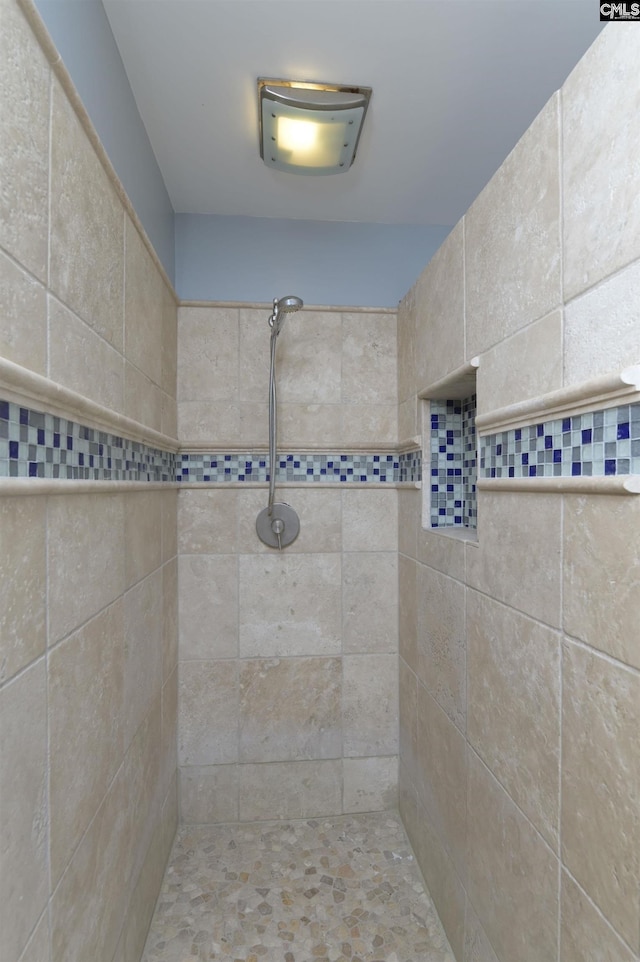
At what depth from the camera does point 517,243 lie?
917 mm

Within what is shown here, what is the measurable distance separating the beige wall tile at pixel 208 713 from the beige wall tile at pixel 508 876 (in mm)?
899

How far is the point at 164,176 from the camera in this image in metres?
1.56

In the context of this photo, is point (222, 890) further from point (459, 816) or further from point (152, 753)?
point (459, 816)

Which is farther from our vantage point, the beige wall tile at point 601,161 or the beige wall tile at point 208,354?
the beige wall tile at point 208,354

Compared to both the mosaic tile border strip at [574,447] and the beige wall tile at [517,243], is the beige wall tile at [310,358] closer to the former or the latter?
the beige wall tile at [517,243]

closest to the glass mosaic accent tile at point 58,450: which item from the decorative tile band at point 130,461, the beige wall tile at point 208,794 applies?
the decorative tile band at point 130,461

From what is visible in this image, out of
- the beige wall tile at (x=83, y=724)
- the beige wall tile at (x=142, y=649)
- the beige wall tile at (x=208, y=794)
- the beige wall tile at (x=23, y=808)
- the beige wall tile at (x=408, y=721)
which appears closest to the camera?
the beige wall tile at (x=23, y=808)

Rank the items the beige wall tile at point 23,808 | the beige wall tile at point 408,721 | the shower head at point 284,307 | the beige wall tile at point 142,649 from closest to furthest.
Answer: the beige wall tile at point 23,808, the beige wall tile at point 142,649, the shower head at point 284,307, the beige wall tile at point 408,721

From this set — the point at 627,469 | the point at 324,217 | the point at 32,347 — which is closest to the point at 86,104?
the point at 32,347

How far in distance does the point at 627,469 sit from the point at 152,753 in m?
1.39

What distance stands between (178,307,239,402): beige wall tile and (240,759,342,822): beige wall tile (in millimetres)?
1347

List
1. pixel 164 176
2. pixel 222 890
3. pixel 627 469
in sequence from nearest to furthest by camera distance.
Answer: pixel 627 469
pixel 222 890
pixel 164 176

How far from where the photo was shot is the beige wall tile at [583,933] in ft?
2.17

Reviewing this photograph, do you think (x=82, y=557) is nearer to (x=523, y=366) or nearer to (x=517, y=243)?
(x=523, y=366)
